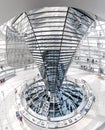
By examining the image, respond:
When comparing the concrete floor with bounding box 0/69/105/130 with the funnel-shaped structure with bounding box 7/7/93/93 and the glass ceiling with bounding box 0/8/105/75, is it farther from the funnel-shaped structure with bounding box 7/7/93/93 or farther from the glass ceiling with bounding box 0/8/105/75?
the funnel-shaped structure with bounding box 7/7/93/93

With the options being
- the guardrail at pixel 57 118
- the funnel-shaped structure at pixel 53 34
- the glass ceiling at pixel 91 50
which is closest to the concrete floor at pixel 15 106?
the guardrail at pixel 57 118

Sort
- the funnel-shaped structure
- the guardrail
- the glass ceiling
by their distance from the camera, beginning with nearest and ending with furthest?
the funnel-shaped structure → the guardrail → the glass ceiling

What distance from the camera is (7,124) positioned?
13133mm

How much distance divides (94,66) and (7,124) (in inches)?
540

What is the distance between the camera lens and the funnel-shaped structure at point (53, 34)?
9.19 m

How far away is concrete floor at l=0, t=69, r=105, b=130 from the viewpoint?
13070 millimetres

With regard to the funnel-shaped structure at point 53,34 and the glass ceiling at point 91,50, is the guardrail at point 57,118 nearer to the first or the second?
the funnel-shaped structure at point 53,34

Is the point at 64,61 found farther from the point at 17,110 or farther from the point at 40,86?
the point at 40,86

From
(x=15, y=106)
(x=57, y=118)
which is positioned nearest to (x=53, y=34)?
(x=57, y=118)

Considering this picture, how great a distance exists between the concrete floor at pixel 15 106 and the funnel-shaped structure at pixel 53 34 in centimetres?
378

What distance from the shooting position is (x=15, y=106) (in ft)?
52.0

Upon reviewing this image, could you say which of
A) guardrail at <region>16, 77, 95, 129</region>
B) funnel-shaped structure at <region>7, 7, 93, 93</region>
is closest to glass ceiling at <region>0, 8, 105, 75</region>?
funnel-shaped structure at <region>7, 7, 93, 93</region>

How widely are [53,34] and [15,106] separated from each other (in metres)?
7.52

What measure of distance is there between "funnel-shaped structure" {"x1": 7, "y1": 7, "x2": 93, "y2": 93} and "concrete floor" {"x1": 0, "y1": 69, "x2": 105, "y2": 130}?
378 cm
